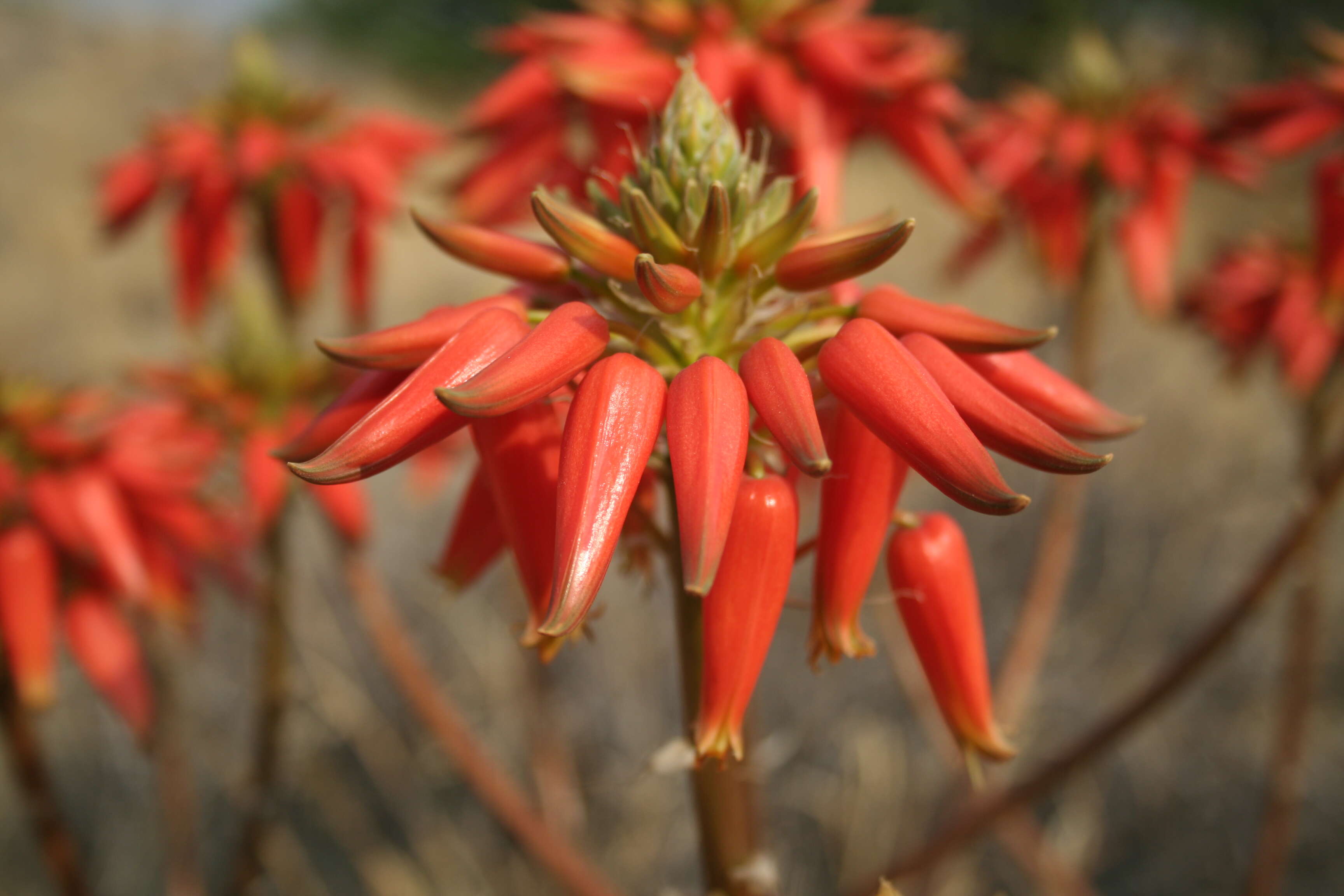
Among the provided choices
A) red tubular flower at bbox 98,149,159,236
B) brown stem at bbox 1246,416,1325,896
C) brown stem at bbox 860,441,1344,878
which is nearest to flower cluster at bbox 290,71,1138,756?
brown stem at bbox 860,441,1344,878

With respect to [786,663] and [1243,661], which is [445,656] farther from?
[1243,661]

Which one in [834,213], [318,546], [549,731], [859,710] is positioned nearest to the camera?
[834,213]

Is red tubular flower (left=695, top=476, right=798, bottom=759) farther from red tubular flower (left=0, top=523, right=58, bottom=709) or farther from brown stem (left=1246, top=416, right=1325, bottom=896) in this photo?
brown stem (left=1246, top=416, right=1325, bottom=896)

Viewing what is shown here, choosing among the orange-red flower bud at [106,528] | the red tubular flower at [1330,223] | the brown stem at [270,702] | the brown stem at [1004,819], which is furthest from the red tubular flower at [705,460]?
the brown stem at [270,702]

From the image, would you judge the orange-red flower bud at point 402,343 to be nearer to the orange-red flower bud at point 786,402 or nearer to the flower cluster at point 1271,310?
the orange-red flower bud at point 786,402

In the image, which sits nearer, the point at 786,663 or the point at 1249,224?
the point at 786,663

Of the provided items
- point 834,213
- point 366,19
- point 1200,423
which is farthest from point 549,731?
point 366,19
